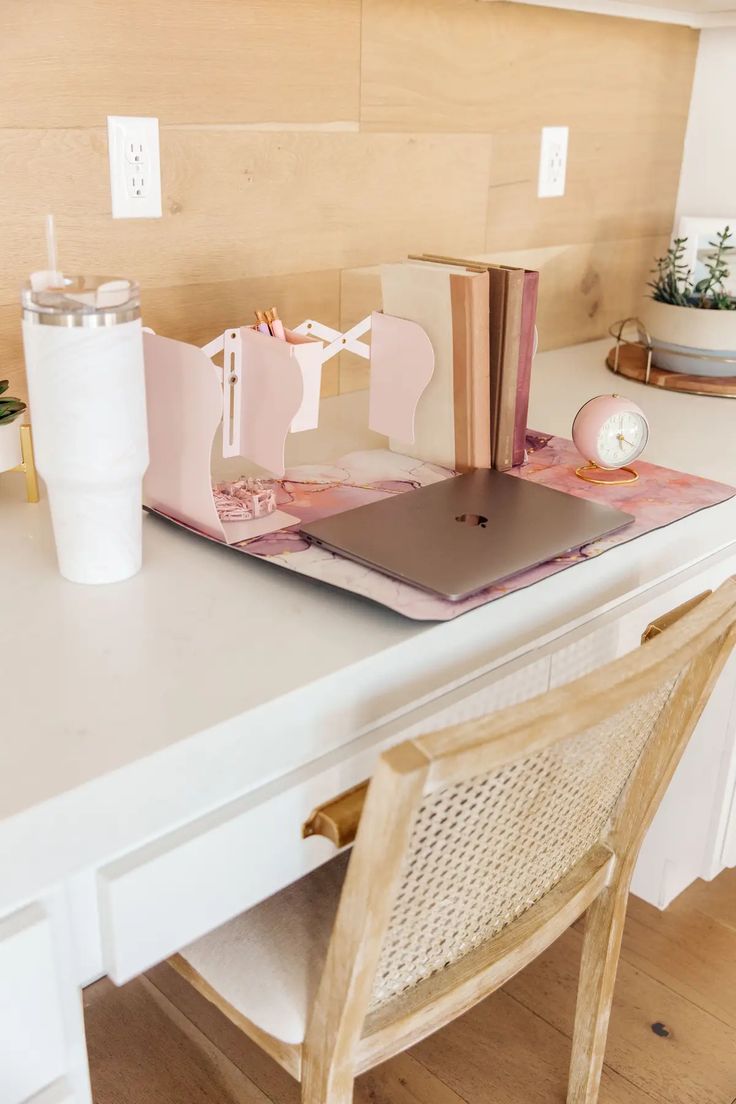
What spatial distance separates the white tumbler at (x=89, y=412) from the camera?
746mm

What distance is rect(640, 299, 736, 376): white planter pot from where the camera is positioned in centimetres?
151

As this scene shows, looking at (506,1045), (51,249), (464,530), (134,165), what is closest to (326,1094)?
(464,530)

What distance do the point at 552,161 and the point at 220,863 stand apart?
137 centimetres

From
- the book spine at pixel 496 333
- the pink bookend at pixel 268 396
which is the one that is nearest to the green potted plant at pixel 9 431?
the pink bookend at pixel 268 396

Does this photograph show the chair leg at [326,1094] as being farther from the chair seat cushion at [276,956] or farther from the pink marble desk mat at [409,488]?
the pink marble desk mat at [409,488]

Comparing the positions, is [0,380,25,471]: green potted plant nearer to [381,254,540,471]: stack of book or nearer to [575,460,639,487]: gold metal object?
[381,254,540,471]: stack of book

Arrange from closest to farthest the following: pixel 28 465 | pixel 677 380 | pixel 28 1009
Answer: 1. pixel 28 1009
2. pixel 28 465
3. pixel 677 380

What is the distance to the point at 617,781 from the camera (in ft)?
2.94

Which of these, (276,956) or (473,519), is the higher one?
(473,519)

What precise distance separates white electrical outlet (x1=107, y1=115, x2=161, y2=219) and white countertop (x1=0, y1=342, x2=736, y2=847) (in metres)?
0.38

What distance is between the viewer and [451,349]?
1.07m

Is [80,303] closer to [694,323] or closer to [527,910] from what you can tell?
[527,910]

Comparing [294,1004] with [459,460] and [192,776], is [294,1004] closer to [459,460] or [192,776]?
[192,776]

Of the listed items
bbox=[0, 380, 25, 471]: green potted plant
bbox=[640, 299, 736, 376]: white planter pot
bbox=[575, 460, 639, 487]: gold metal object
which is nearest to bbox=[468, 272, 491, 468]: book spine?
bbox=[575, 460, 639, 487]: gold metal object
